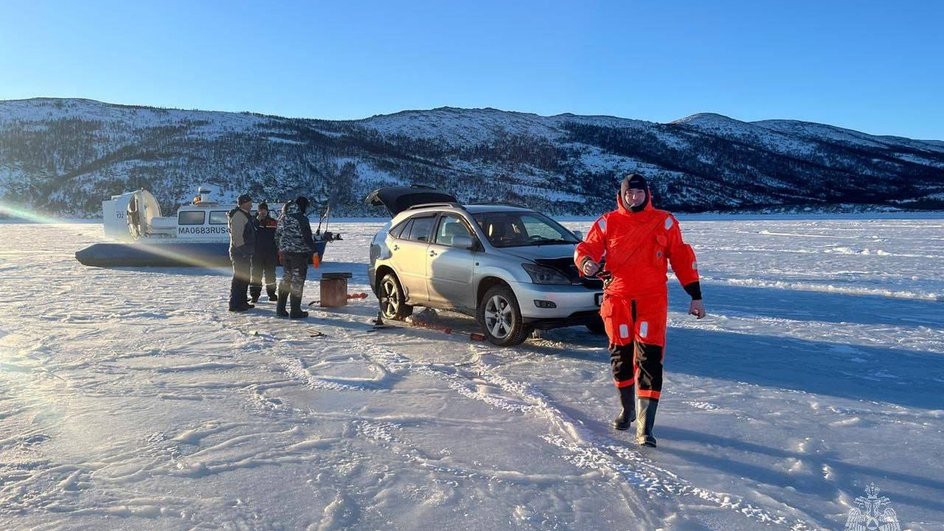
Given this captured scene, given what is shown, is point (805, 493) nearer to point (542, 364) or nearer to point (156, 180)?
point (542, 364)

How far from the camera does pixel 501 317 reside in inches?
306

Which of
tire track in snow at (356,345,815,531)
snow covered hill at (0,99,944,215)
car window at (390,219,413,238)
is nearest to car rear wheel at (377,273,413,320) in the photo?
car window at (390,219,413,238)

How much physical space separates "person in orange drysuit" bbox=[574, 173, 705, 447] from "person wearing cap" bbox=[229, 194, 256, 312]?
7.45 meters

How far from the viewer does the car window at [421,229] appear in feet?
29.8

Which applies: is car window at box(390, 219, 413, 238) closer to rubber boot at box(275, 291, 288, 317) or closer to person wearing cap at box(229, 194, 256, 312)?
rubber boot at box(275, 291, 288, 317)

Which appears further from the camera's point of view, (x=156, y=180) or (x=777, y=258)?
(x=156, y=180)

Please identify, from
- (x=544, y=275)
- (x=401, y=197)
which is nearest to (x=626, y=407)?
(x=544, y=275)

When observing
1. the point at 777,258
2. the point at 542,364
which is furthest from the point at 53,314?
the point at 777,258

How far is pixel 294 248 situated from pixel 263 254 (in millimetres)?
2157

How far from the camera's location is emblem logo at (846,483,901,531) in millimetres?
3348

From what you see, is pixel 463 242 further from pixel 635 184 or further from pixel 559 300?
pixel 635 184

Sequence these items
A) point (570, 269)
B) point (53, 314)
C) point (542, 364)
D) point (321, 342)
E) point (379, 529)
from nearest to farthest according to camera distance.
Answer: point (379, 529), point (542, 364), point (570, 269), point (321, 342), point (53, 314)

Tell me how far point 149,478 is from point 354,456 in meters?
1.22

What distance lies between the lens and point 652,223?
14.5 ft
